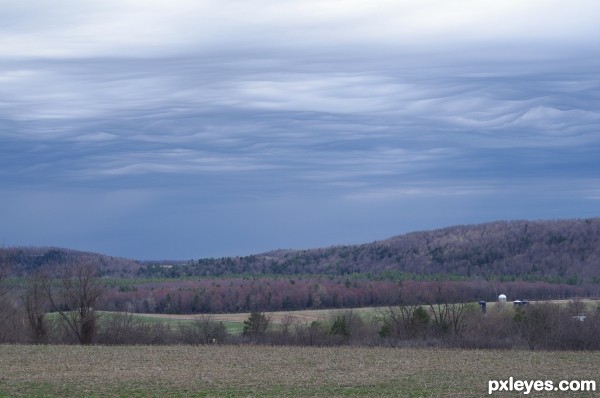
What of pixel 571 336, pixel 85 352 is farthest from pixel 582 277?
pixel 85 352

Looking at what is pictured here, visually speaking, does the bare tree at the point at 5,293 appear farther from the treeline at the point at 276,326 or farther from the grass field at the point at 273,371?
the grass field at the point at 273,371

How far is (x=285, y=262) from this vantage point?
172 m

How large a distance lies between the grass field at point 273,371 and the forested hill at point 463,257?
86006 millimetres

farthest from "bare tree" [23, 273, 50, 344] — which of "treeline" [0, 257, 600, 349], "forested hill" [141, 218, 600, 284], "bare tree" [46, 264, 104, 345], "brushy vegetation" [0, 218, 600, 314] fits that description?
"forested hill" [141, 218, 600, 284]

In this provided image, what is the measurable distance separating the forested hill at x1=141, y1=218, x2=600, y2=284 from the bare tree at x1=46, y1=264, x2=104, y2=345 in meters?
75.1

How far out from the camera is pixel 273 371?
32.2m

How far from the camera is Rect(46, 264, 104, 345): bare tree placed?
5366 cm

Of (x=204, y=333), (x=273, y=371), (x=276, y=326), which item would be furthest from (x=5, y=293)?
(x=273, y=371)

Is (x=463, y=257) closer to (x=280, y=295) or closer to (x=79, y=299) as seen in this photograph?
(x=280, y=295)

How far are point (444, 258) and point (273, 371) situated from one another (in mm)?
119410

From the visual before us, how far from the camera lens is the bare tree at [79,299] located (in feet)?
176

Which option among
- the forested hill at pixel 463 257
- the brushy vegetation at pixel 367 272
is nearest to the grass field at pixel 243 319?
the brushy vegetation at pixel 367 272

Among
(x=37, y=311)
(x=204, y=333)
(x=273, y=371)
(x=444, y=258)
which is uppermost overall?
(x=444, y=258)

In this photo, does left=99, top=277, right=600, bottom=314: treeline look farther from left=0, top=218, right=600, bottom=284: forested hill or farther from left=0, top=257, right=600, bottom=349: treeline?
left=0, top=257, right=600, bottom=349: treeline
